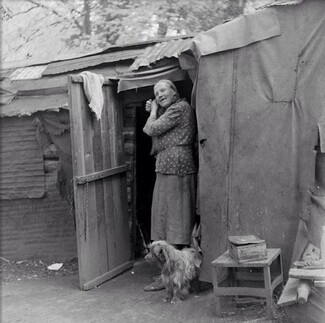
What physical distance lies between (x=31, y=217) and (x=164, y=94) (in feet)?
10.1

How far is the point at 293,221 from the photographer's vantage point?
17.7ft

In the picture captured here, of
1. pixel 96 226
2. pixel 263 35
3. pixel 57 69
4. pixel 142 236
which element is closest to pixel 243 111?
pixel 263 35

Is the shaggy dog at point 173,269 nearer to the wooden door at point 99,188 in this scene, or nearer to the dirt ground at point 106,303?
the dirt ground at point 106,303

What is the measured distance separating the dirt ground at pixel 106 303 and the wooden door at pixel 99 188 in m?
0.25

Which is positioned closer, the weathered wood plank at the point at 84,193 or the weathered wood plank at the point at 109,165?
the weathered wood plank at the point at 84,193

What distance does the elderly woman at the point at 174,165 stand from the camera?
19.8 feet

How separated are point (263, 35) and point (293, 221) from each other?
6.18ft

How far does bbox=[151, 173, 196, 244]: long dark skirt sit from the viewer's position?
6062 mm

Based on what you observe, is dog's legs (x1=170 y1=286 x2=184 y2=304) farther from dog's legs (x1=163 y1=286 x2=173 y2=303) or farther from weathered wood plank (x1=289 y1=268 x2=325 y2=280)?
weathered wood plank (x1=289 y1=268 x2=325 y2=280)

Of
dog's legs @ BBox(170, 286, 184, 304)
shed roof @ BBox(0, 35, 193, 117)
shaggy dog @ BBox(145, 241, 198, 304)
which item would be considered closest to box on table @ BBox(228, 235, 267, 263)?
shaggy dog @ BBox(145, 241, 198, 304)

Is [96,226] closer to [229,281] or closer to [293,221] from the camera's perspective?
[229,281]

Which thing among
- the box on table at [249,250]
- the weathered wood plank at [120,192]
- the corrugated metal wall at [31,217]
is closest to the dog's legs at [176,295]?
the box on table at [249,250]

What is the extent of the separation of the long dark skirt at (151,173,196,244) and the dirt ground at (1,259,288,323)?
2.09ft

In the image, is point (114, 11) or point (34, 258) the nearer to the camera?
point (34, 258)
